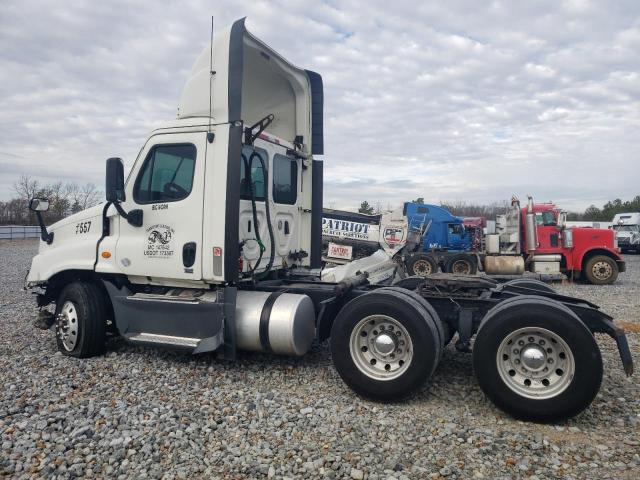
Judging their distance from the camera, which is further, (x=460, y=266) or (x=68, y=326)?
(x=460, y=266)

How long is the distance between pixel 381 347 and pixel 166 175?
10.7 feet

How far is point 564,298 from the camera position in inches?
186

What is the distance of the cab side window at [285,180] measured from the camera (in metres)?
6.41

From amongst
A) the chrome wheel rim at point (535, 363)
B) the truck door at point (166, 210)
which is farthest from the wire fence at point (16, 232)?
the chrome wheel rim at point (535, 363)

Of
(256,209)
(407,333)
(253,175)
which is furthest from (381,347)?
(253,175)

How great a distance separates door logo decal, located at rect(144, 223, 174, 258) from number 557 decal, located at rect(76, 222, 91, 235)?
1076mm

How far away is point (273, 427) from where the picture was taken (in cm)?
395

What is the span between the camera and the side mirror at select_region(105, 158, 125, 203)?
5441 millimetres

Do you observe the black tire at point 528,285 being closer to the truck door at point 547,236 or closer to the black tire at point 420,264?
the black tire at point 420,264

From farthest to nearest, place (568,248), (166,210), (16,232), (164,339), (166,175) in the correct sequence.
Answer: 1. (16,232)
2. (568,248)
3. (166,175)
4. (166,210)
5. (164,339)

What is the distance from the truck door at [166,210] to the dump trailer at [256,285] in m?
0.02

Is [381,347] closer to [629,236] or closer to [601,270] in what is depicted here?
[601,270]

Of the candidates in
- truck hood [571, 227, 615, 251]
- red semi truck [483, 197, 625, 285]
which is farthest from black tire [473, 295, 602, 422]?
truck hood [571, 227, 615, 251]

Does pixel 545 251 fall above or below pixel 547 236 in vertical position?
below
